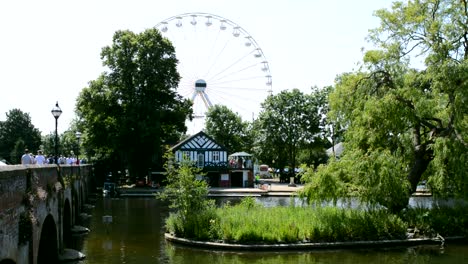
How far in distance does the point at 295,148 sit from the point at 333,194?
48385mm

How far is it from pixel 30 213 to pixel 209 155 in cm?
5067

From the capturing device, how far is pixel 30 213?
41.6 ft

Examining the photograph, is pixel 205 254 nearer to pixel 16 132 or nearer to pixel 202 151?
pixel 202 151

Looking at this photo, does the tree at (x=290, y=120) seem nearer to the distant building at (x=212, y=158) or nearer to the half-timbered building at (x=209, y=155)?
the distant building at (x=212, y=158)

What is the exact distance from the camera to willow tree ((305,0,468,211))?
23.5 meters

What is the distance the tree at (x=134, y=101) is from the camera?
56.0m

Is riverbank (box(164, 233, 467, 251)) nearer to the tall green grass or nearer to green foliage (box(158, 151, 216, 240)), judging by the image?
the tall green grass

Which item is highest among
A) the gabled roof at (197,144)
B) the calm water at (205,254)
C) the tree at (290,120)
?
the tree at (290,120)

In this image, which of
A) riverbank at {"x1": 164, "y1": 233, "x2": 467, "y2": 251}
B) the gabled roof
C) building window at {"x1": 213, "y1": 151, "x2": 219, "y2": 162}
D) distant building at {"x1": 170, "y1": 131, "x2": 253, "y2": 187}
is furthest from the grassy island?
the gabled roof

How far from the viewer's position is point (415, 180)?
995 inches

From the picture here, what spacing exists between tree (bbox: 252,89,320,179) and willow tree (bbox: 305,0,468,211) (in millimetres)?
43953

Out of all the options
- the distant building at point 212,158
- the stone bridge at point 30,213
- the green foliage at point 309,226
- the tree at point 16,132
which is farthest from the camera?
the tree at point 16,132

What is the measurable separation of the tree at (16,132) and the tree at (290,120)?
37.5 m

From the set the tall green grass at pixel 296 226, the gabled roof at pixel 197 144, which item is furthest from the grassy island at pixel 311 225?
the gabled roof at pixel 197 144
